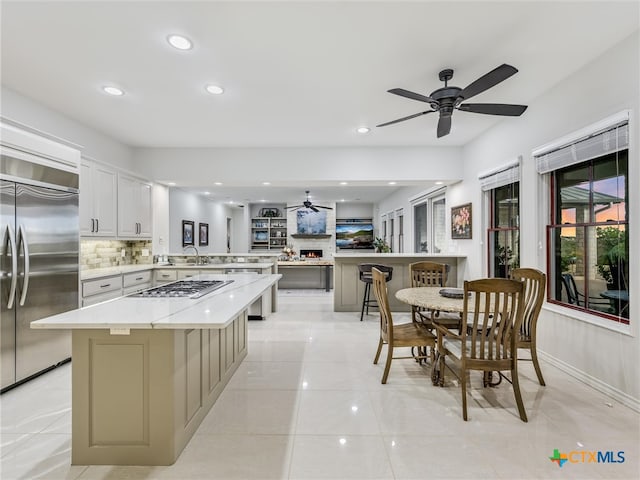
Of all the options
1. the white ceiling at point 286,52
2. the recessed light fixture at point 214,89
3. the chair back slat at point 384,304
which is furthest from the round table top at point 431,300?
the recessed light fixture at point 214,89

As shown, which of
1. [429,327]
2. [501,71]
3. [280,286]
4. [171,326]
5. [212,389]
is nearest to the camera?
[171,326]

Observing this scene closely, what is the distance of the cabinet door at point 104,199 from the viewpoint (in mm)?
4086

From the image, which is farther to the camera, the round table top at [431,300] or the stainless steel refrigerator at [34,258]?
the stainless steel refrigerator at [34,258]

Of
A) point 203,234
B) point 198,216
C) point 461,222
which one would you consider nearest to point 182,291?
point 461,222

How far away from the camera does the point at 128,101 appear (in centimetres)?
354

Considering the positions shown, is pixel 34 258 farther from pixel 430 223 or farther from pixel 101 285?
pixel 430 223

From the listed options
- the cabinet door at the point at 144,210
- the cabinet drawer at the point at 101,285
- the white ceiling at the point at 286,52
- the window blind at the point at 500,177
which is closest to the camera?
the white ceiling at the point at 286,52

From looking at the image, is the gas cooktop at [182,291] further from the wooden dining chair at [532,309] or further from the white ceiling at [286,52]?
the wooden dining chair at [532,309]

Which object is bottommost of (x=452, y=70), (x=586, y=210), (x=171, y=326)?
(x=171, y=326)

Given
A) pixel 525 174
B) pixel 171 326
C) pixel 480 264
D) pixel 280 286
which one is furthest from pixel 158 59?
pixel 280 286

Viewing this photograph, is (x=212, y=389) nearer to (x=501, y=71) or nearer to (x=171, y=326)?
(x=171, y=326)

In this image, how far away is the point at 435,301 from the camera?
2758mm

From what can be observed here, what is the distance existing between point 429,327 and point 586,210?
5.81ft

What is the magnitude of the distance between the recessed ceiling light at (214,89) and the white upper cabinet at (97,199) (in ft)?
6.13
